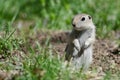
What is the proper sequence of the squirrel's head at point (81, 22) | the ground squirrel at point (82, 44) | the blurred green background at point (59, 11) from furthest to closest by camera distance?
the blurred green background at point (59, 11), the ground squirrel at point (82, 44), the squirrel's head at point (81, 22)

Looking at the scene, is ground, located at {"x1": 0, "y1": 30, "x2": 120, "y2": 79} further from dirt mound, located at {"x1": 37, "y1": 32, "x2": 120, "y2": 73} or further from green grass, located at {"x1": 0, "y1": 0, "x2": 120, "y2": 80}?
green grass, located at {"x1": 0, "y1": 0, "x2": 120, "y2": 80}

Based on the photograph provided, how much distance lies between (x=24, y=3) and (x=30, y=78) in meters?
6.81

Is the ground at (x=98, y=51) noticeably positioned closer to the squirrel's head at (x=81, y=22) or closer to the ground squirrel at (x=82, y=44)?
the ground squirrel at (x=82, y=44)

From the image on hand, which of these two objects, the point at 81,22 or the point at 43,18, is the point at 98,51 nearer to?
the point at 81,22

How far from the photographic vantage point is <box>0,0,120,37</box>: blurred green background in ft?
37.1

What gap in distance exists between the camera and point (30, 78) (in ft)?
19.8

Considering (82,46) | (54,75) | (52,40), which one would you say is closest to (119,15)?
(52,40)

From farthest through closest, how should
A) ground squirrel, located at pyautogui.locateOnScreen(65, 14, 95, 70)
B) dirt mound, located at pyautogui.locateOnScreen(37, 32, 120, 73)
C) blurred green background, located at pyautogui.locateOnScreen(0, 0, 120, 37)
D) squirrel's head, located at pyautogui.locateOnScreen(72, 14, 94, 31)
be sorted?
blurred green background, located at pyautogui.locateOnScreen(0, 0, 120, 37), dirt mound, located at pyautogui.locateOnScreen(37, 32, 120, 73), ground squirrel, located at pyautogui.locateOnScreen(65, 14, 95, 70), squirrel's head, located at pyautogui.locateOnScreen(72, 14, 94, 31)

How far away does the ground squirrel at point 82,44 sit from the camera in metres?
6.92

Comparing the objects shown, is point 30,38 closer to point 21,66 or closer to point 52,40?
point 52,40

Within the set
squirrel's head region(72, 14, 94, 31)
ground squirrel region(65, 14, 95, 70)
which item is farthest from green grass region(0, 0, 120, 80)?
squirrel's head region(72, 14, 94, 31)

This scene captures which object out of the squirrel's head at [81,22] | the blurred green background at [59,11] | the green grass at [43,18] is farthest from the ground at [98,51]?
the blurred green background at [59,11]

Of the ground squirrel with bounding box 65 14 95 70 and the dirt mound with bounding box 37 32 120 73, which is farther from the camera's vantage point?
the dirt mound with bounding box 37 32 120 73

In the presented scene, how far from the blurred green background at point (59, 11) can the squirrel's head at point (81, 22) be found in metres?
3.68
